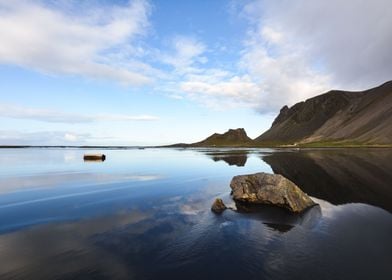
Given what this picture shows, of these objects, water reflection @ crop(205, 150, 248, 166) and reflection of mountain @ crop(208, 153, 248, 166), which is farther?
water reflection @ crop(205, 150, 248, 166)

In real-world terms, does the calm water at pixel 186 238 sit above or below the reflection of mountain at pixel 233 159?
below

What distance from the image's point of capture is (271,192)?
23.6 metres

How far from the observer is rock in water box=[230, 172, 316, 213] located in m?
22.3

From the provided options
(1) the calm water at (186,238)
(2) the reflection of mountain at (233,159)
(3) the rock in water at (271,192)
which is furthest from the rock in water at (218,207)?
(2) the reflection of mountain at (233,159)

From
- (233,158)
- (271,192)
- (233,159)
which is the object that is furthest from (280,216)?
(233,158)

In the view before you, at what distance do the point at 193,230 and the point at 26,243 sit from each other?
9207mm

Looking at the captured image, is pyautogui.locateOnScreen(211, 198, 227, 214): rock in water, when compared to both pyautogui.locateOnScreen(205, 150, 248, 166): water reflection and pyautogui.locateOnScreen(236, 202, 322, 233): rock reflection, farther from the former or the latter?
pyautogui.locateOnScreen(205, 150, 248, 166): water reflection

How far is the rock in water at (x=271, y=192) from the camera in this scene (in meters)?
22.3

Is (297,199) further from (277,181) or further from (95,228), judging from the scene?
(95,228)

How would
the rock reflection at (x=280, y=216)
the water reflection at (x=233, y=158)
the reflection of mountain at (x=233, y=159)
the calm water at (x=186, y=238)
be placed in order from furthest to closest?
the water reflection at (x=233, y=158)
the reflection of mountain at (x=233, y=159)
the rock reflection at (x=280, y=216)
the calm water at (x=186, y=238)

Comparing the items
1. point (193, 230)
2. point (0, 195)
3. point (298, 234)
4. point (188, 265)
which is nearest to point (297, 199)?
point (298, 234)

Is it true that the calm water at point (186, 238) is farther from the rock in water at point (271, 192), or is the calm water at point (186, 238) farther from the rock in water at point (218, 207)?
the rock in water at point (271, 192)

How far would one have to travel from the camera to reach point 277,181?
2381 cm

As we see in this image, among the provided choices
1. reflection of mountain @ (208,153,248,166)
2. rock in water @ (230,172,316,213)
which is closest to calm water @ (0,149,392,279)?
rock in water @ (230,172,316,213)
